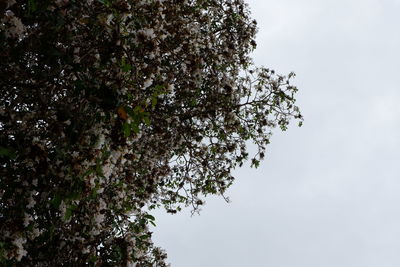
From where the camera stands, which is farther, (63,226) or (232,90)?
(232,90)

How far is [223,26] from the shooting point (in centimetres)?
826

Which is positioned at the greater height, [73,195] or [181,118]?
[181,118]

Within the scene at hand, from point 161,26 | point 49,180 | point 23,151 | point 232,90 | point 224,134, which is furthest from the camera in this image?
point 224,134

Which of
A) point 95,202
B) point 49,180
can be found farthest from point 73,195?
point 95,202

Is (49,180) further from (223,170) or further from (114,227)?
(223,170)

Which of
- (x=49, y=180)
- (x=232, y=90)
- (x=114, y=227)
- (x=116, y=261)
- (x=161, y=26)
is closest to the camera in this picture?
(x=49, y=180)

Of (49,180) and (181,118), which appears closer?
(49,180)

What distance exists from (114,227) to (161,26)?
7.82 ft

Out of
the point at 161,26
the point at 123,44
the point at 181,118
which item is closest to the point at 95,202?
the point at 123,44

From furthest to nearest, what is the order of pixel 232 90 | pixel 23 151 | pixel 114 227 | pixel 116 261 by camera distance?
pixel 232 90
pixel 114 227
pixel 116 261
pixel 23 151

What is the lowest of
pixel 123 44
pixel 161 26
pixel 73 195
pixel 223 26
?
pixel 73 195

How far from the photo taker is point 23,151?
12.0 ft

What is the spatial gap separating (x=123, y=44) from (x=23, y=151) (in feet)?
3.90

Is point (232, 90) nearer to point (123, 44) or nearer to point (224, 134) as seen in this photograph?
point (224, 134)
